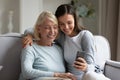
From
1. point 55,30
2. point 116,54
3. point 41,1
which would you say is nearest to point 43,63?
point 55,30

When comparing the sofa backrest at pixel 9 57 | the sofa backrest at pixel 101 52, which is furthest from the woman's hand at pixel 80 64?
the sofa backrest at pixel 9 57

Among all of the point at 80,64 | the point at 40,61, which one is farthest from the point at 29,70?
the point at 80,64

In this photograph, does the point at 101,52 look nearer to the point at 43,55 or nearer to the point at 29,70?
the point at 43,55

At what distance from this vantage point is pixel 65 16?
1758mm

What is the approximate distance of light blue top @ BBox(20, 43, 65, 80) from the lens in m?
1.67

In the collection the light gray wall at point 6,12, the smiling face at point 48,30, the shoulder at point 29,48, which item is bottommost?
the shoulder at point 29,48

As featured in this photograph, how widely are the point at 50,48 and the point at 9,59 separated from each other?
0.35 metres

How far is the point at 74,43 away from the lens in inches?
70.4

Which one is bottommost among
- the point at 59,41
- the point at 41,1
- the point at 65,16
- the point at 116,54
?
the point at 116,54

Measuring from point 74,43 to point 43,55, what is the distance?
24 cm

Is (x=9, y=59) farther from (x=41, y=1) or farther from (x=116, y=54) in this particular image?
(x=41, y=1)

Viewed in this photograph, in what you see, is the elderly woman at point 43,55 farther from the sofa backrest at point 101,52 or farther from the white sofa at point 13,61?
the sofa backrest at point 101,52

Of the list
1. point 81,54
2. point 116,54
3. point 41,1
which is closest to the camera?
point 81,54

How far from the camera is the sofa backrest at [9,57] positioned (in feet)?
6.40
